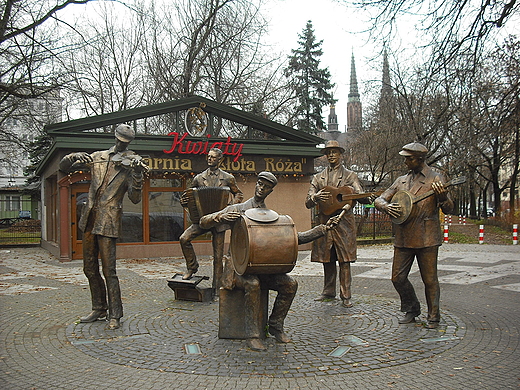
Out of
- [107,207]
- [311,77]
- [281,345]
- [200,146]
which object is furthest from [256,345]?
[311,77]

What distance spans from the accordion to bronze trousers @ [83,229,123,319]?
1680mm

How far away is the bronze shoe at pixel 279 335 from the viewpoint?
5480mm

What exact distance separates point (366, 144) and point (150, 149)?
1401 centimetres

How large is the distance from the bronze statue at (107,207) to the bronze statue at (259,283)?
4.37ft

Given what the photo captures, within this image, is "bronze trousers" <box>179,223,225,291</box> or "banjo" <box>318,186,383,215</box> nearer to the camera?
"banjo" <box>318,186,383,215</box>

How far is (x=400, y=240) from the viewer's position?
6301 millimetres

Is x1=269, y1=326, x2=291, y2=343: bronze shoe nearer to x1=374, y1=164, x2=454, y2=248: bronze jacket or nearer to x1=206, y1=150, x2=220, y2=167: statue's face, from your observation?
x1=374, y1=164, x2=454, y2=248: bronze jacket

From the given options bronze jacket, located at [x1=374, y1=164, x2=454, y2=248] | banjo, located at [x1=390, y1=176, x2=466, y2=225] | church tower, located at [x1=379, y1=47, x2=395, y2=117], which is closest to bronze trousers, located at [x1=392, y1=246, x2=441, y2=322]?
bronze jacket, located at [x1=374, y1=164, x2=454, y2=248]

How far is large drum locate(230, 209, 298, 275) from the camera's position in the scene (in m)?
5.05

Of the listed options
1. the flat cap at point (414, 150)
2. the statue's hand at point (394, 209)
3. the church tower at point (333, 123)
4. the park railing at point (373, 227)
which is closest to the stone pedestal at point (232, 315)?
the statue's hand at point (394, 209)

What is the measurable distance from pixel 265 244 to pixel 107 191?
8.10ft

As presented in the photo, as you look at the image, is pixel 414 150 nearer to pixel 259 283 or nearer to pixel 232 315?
pixel 259 283

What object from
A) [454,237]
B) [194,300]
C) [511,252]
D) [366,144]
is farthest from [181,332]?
[366,144]

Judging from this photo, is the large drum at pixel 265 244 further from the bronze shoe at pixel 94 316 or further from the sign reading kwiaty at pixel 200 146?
the sign reading kwiaty at pixel 200 146
